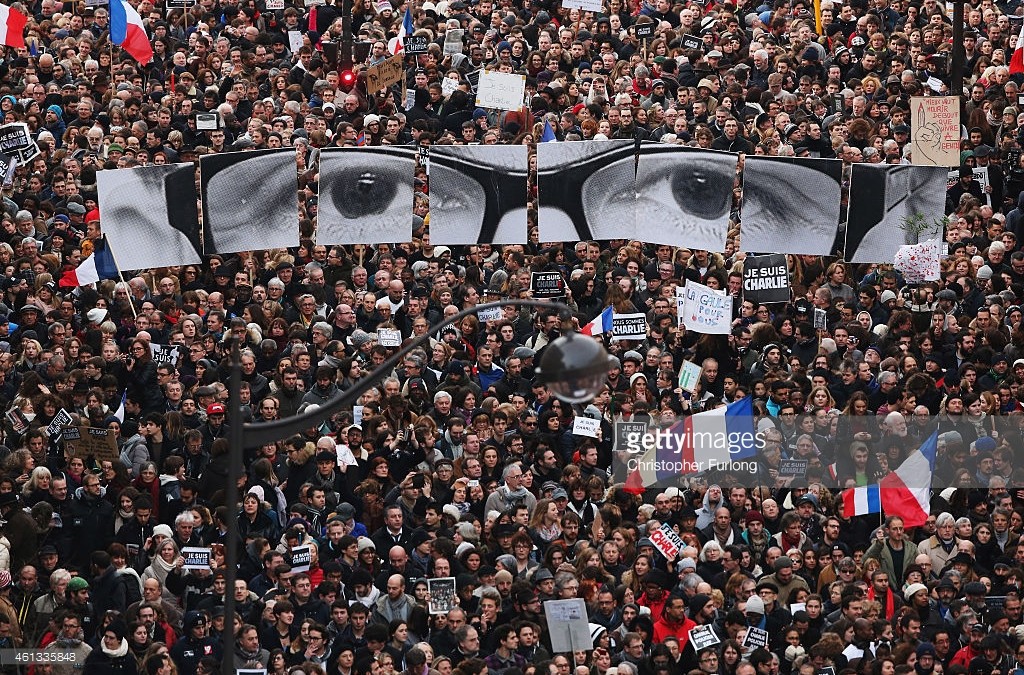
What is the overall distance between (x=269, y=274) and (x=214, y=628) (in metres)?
5.39

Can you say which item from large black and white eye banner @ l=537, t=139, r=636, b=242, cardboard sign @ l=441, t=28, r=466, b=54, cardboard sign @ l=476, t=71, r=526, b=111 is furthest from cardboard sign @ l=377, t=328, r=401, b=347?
cardboard sign @ l=441, t=28, r=466, b=54

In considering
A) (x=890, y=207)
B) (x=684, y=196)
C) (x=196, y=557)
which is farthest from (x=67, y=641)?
(x=890, y=207)

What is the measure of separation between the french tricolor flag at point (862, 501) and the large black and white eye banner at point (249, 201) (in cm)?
607

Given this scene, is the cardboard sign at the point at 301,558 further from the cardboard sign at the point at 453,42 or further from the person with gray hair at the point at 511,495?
the cardboard sign at the point at 453,42

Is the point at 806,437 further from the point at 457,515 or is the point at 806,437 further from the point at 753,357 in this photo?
the point at 457,515

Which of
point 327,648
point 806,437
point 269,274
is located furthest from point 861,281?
point 327,648

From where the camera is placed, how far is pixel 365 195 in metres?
20.7

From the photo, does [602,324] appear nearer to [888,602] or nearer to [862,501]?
[862,501]

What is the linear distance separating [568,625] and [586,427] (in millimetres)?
2572

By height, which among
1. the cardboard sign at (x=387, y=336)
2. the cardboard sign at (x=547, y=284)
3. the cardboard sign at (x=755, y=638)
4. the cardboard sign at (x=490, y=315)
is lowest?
the cardboard sign at (x=755, y=638)

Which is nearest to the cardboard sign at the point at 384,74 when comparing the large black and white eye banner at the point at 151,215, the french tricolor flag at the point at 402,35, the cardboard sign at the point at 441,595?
the french tricolor flag at the point at 402,35

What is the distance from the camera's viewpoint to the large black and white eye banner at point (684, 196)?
68.1 feet

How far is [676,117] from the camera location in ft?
73.2

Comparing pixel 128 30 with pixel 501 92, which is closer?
pixel 501 92
